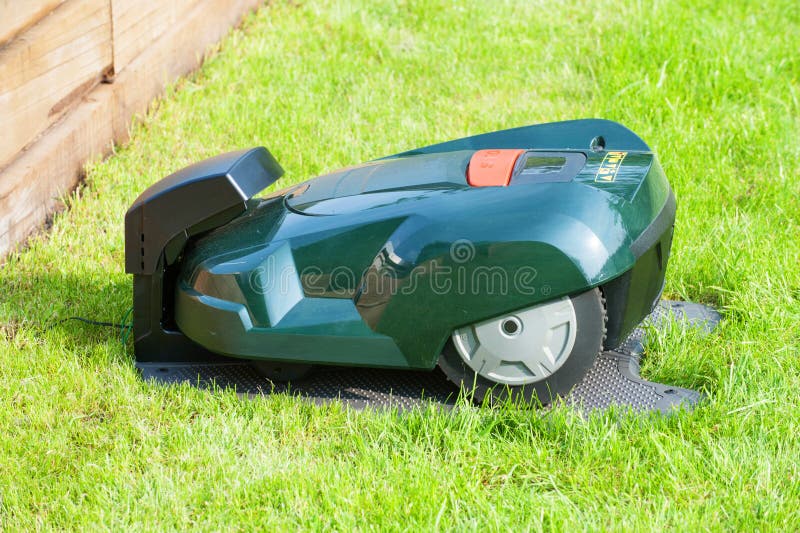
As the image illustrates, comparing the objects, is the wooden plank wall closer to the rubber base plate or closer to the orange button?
the rubber base plate

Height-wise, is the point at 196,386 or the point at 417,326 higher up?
the point at 417,326

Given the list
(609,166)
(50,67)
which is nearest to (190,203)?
(609,166)

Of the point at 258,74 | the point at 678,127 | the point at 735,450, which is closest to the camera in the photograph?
the point at 735,450

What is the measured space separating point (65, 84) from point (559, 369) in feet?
6.58

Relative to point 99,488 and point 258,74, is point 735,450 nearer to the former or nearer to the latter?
point 99,488

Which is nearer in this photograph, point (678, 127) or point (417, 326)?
point (417, 326)

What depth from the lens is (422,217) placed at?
2211 millimetres

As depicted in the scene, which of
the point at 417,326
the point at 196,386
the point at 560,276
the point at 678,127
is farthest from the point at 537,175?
the point at 678,127

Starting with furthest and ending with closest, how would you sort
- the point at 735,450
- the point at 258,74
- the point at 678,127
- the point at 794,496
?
the point at 258,74
the point at 678,127
the point at 735,450
the point at 794,496

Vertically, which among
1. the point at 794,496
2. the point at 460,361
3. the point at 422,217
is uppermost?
the point at 422,217

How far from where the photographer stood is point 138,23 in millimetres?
3787

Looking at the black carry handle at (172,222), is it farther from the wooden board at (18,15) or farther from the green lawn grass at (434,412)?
the wooden board at (18,15)

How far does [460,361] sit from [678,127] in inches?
75.6

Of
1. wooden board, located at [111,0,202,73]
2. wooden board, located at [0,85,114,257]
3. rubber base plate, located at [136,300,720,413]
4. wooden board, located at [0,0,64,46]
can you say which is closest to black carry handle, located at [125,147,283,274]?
rubber base plate, located at [136,300,720,413]
